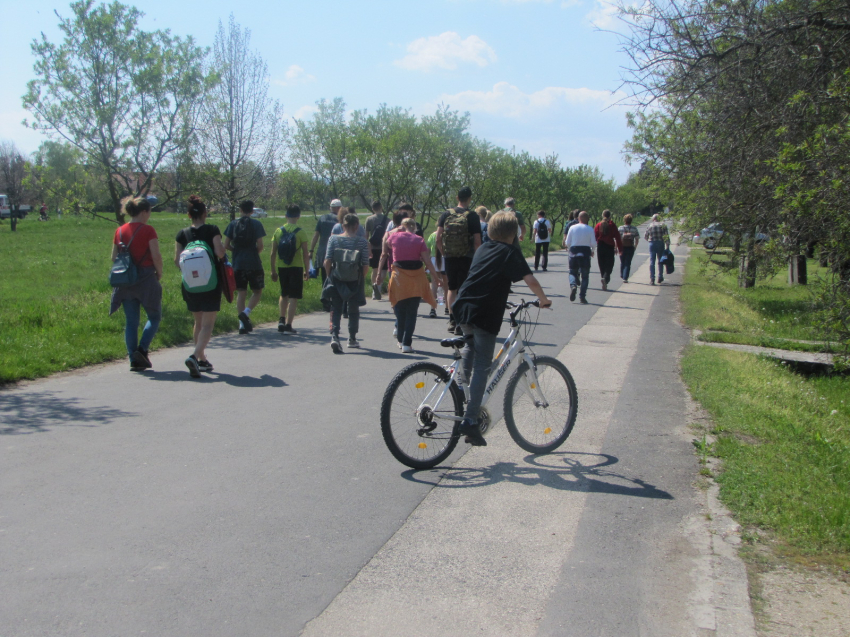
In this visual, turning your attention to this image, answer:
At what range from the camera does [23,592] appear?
328 cm

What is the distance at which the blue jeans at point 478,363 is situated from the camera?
5.11m

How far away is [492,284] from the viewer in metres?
5.09

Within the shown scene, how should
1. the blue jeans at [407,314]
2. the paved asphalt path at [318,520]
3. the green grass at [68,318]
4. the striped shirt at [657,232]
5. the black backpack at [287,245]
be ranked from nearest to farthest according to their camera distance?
1. the paved asphalt path at [318,520]
2. the green grass at [68,318]
3. the blue jeans at [407,314]
4. the black backpack at [287,245]
5. the striped shirt at [657,232]

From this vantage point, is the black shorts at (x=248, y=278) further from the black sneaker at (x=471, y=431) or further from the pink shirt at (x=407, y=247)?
the black sneaker at (x=471, y=431)

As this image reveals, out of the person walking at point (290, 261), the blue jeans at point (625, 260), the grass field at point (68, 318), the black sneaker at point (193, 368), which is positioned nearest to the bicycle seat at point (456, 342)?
the black sneaker at point (193, 368)

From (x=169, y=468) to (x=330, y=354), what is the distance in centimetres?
436

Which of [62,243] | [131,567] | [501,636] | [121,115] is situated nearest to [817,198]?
[501,636]

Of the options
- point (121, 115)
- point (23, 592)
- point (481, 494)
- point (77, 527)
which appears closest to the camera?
point (23, 592)

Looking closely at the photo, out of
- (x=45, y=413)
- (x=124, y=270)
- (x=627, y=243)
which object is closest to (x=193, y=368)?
(x=124, y=270)

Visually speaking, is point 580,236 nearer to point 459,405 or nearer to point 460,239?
point 460,239

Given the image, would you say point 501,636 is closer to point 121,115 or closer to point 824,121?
point 824,121

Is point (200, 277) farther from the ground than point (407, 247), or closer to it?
closer to it

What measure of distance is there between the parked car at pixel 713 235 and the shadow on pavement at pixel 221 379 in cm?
1079

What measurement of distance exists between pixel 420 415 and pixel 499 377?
0.67m
